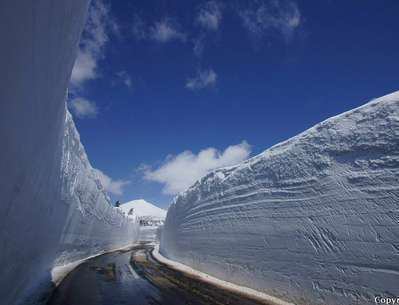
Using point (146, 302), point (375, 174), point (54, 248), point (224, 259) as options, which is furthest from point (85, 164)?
point (375, 174)

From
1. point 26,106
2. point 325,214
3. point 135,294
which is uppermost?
point 26,106

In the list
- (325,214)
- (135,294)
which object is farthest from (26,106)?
(325,214)

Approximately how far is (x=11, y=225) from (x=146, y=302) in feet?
10.5

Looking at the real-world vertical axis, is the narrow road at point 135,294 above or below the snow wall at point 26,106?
below

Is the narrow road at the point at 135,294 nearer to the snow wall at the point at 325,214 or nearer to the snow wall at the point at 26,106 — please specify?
the snow wall at the point at 26,106

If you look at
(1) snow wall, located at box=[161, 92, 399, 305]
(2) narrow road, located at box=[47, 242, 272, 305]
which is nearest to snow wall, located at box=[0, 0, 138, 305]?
(2) narrow road, located at box=[47, 242, 272, 305]

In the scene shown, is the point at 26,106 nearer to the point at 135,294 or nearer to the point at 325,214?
the point at 135,294

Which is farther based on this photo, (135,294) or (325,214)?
(135,294)

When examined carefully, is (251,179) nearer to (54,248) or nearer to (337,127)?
(337,127)

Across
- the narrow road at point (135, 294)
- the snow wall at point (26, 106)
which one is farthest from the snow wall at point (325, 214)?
the snow wall at point (26, 106)

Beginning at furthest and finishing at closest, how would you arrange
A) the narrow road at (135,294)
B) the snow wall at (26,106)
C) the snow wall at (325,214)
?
the narrow road at (135,294)
the snow wall at (325,214)
the snow wall at (26,106)

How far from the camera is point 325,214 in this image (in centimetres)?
664

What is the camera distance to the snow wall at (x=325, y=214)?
5.51 m

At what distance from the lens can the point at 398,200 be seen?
5.31 meters
